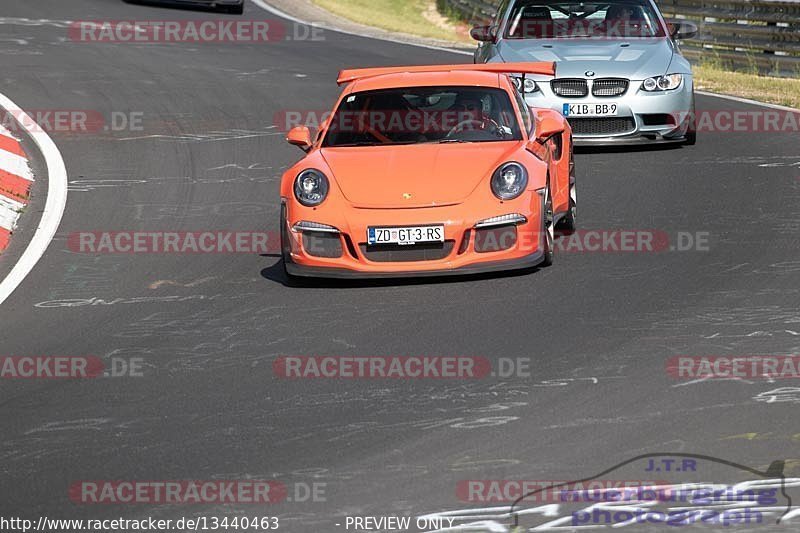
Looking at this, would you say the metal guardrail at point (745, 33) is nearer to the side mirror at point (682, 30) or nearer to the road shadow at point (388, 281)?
the side mirror at point (682, 30)

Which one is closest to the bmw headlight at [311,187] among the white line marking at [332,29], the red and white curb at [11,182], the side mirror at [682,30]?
the red and white curb at [11,182]

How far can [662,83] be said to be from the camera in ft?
45.3

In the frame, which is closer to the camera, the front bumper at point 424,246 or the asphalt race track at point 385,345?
the asphalt race track at point 385,345

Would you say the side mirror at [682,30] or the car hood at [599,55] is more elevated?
the side mirror at [682,30]

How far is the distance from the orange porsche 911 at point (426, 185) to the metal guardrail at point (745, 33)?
11352 mm

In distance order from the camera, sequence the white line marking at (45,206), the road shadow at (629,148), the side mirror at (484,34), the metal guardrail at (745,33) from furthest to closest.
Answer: the metal guardrail at (745,33)
the side mirror at (484,34)
the road shadow at (629,148)
the white line marking at (45,206)

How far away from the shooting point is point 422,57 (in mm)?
22016

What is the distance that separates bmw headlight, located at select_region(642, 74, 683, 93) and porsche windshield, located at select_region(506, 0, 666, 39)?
104 centimetres

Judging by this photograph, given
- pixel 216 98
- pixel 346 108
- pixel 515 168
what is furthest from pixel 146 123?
pixel 515 168

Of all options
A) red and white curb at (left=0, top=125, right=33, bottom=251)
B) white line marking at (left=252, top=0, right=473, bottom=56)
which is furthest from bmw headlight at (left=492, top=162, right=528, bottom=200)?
white line marking at (left=252, top=0, right=473, bottom=56)

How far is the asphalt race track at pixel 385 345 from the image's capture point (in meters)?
5.90

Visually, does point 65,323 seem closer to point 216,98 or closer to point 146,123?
point 146,123

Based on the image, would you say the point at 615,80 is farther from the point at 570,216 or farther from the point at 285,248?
the point at 285,248

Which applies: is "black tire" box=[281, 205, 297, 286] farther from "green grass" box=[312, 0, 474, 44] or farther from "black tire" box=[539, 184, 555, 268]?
"green grass" box=[312, 0, 474, 44]
